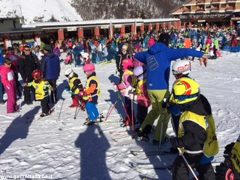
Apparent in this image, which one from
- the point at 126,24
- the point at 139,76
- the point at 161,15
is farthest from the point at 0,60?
the point at 161,15

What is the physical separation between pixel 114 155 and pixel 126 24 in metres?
36.3

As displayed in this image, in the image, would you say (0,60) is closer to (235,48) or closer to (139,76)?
(139,76)

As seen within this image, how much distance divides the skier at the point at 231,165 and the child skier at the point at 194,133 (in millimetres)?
148

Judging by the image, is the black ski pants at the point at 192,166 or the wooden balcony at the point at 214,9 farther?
the wooden balcony at the point at 214,9

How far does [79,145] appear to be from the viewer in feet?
21.9

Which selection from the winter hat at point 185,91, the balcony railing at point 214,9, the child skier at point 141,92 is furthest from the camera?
the balcony railing at point 214,9

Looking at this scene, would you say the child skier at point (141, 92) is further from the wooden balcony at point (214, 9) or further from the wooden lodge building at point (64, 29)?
the wooden balcony at point (214, 9)

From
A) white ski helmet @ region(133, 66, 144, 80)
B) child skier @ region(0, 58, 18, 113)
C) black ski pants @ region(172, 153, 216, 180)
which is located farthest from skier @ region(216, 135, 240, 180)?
child skier @ region(0, 58, 18, 113)

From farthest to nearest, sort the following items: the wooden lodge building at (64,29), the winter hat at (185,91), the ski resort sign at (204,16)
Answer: the ski resort sign at (204,16) → the wooden lodge building at (64,29) → the winter hat at (185,91)

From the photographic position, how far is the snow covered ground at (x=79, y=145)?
213 inches

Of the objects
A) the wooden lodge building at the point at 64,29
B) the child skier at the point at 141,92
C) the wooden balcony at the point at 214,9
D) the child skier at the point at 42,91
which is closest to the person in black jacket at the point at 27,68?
the child skier at the point at 42,91

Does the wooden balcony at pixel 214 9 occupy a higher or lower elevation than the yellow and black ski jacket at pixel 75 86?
higher

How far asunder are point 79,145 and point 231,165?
11.3 ft

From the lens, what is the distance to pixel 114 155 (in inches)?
235
